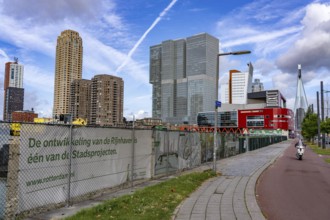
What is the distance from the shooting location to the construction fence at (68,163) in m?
6.27

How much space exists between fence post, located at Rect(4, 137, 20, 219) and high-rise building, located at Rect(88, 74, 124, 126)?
3975 centimetres

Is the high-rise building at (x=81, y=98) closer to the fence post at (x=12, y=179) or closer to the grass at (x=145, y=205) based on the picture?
the grass at (x=145, y=205)

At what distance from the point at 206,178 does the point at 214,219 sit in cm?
639

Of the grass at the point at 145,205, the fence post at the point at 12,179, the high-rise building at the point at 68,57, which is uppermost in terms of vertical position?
the high-rise building at the point at 68,57

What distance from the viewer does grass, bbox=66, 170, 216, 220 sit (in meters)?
6.40

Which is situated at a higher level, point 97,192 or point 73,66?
point 73,66

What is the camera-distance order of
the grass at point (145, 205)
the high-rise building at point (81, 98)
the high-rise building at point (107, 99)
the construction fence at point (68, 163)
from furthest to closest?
the high-rise building at point (107, 99) → the high-rise building at point (81, 98) → the grass at point (145, 205) → the construction fence at point (68, 163)

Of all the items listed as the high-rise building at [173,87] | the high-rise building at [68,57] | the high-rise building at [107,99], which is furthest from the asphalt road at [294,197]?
the high-rise building at [173,87]

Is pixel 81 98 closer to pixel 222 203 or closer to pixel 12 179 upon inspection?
pixel 222 203

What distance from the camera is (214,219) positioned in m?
6.54

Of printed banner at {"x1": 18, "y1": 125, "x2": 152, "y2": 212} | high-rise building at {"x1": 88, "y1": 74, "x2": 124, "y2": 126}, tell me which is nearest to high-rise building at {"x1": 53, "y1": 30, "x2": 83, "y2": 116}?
high-rise building at {"x1": 88, "y1": 74, "x2": 124, "y2": 126}

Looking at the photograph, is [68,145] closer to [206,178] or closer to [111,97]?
[206,178]

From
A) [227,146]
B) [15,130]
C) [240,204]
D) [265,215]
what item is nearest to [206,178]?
[240,204]

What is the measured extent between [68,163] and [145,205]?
2.10 metres
